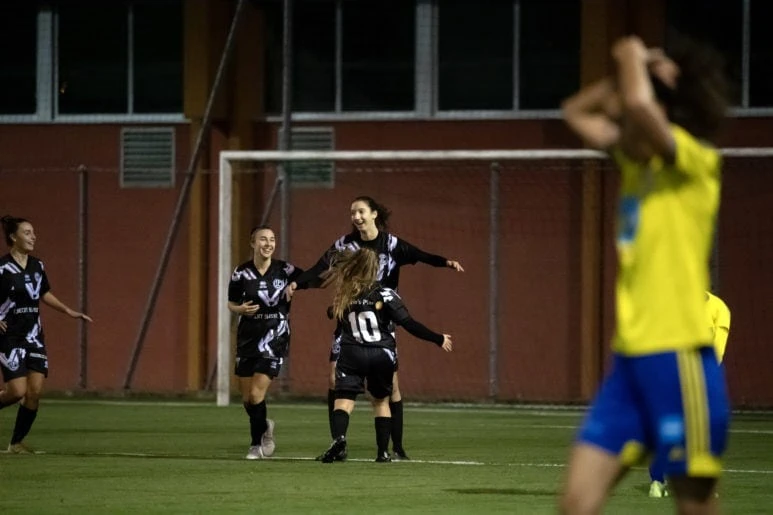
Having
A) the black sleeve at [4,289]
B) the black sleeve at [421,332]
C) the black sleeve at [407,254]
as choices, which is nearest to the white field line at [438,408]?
the black sleeve at [407,254]

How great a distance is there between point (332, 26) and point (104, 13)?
368 centimetres

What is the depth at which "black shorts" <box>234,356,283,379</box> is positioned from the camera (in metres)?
13.9

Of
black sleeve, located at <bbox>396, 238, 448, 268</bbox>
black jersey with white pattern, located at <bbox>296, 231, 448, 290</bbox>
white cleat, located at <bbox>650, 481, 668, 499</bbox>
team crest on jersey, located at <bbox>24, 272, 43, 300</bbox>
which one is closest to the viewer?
white cleat, located at <bbox>650, 481, 668, 499</bbox>

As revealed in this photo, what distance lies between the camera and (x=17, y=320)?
1461 centimetres

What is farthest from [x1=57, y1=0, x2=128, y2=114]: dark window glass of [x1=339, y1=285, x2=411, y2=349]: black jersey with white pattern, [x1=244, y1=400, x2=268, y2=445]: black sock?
[x1=339, y1=285, x2=411, y2=349]: black jersey with white pattern

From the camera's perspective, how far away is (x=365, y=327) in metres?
13.2

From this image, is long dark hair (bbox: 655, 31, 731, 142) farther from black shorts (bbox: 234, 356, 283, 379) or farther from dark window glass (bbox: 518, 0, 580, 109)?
dark window glass (bbox: 518, 0, 580, 109)

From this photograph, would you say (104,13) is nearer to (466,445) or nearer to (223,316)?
(223,316)

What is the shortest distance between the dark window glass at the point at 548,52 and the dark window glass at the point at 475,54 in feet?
0.73

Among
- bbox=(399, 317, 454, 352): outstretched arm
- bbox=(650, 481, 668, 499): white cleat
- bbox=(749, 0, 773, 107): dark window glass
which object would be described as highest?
bbox=(749, 0, 773, 107): dark window glass

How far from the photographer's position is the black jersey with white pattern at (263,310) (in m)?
14.0

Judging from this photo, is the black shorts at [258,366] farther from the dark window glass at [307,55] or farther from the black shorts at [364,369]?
the dark window glass at [307,55]

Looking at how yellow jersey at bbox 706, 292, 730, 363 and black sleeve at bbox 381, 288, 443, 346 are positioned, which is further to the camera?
black sleeve at bbox 381, 288, 443, 346

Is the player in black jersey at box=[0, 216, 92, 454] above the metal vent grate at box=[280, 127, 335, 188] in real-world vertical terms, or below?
below
